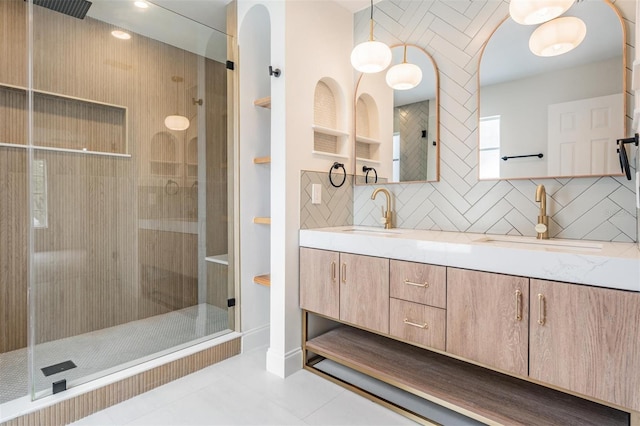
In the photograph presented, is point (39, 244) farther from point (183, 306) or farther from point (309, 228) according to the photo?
point (309, 228)

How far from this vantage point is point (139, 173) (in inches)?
87.1

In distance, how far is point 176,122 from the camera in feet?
7.68

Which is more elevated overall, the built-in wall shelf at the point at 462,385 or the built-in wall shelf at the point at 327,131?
the built-in wall shelf at the point at 327,131

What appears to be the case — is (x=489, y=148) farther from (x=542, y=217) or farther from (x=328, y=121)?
(x=328, y=121)

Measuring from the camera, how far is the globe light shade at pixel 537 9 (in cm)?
144

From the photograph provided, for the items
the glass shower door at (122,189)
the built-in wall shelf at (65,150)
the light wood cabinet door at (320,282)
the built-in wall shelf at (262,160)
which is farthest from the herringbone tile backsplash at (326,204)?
the built-in wall shelf at (65,150)

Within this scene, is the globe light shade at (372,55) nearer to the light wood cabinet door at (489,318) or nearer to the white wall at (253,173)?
the white wall at (253,173)

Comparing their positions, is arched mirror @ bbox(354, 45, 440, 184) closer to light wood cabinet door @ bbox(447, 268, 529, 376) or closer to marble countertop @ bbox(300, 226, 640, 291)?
marble countertop @ bbox(300, 226, 640, 291)

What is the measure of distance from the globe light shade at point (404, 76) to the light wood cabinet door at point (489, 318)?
1365 mm

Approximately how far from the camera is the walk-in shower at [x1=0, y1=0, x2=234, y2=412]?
1.84 m

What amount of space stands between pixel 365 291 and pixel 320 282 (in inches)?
13.0

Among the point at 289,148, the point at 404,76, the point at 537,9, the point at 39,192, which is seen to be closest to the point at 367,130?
the point at 404,76

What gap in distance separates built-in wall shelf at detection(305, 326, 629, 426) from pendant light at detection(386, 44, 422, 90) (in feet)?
5.76

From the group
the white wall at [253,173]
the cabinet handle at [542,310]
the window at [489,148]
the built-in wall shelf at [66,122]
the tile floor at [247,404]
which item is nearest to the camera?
the cabinet handle at [542,310]
